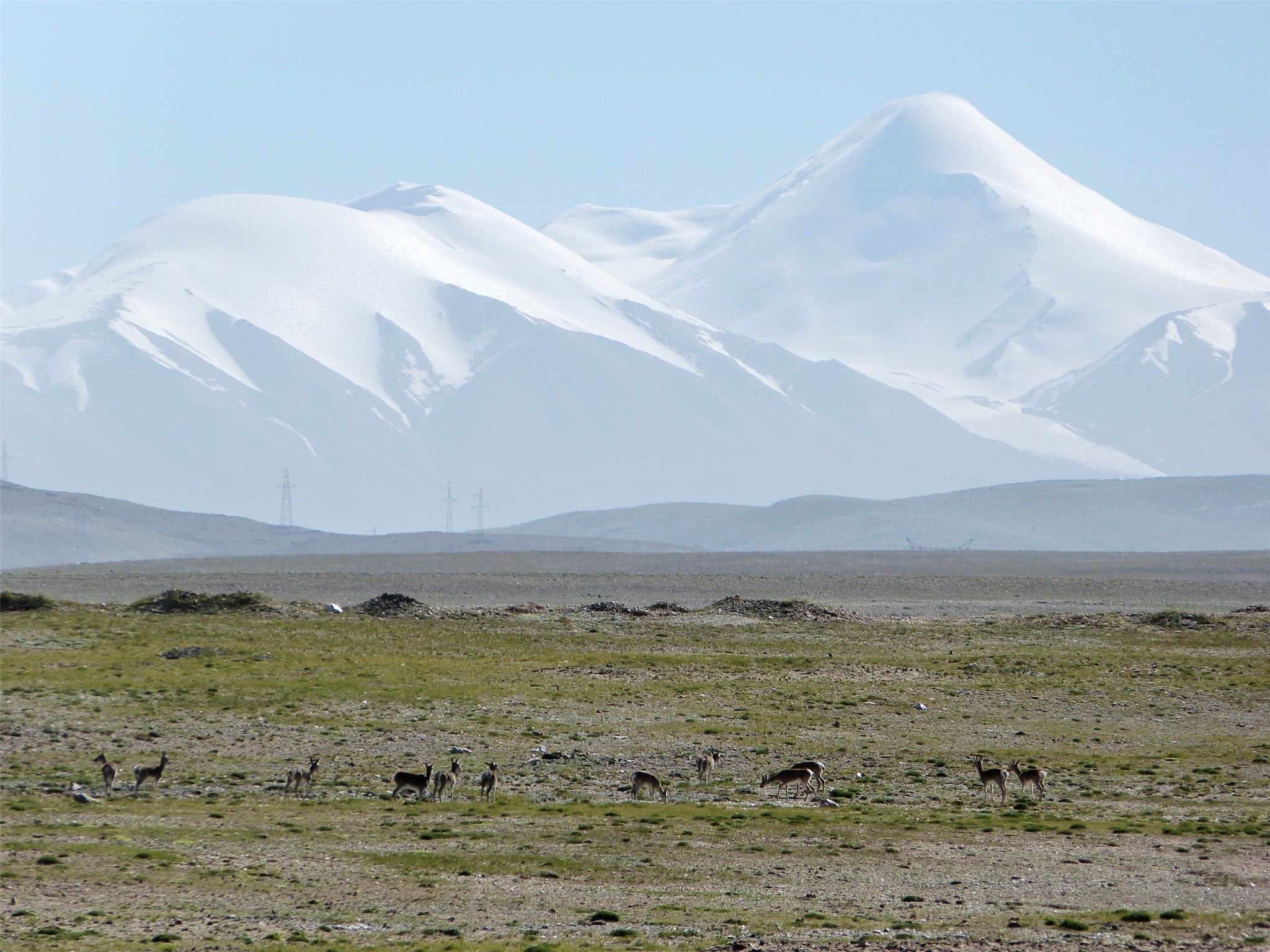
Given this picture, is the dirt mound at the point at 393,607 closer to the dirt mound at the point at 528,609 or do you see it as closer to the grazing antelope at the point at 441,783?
the dirt mound at the point at 528,609

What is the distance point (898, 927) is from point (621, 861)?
4.83 metres

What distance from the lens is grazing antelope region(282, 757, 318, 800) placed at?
24578 millimetres

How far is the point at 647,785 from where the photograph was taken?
81.8ft

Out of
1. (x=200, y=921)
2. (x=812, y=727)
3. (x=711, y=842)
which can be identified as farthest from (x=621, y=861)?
(x=812, y=727)

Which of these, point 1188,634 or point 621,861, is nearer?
point 621,861

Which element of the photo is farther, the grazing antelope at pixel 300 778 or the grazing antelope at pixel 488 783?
the grazing antelope at pixel 300 778

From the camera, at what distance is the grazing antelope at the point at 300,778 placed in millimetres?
24578

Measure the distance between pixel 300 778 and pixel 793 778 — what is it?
28.0 feet

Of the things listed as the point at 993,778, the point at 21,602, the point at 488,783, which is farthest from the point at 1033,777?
the point at 21,602

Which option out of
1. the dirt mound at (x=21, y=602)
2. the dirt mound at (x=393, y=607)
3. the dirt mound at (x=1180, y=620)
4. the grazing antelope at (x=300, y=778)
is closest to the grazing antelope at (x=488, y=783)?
the grazing antelope at (x=300, y=778)

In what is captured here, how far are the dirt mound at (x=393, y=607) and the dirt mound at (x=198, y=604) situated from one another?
4.11 meters

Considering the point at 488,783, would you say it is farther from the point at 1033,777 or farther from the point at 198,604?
the point at 198,604

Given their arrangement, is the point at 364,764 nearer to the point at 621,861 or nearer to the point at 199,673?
the point at 621,861

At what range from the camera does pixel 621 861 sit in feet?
66.9
